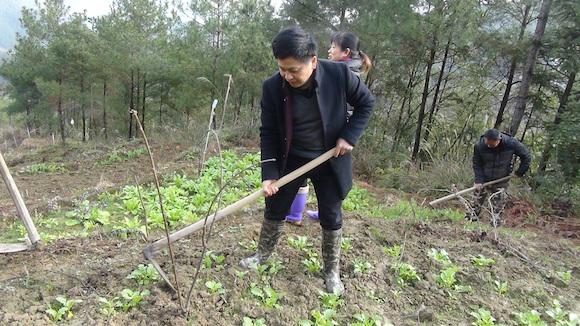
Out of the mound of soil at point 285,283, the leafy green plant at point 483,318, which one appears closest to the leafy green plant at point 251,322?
the mound of soil at point 285,283

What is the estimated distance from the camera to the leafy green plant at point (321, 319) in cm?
234

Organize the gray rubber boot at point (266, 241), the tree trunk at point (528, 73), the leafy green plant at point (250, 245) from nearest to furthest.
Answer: the gray rubber boot at point (266, 241) → the leafy green plant at point (250, 245) → the tree trunk at point (528, 73)

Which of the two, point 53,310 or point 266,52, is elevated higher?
point 266,52

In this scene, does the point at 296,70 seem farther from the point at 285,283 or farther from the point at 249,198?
the point at 285,283

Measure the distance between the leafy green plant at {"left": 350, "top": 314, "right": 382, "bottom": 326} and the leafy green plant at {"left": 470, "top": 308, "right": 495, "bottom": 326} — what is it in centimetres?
61

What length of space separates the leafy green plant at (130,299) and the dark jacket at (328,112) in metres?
1.00

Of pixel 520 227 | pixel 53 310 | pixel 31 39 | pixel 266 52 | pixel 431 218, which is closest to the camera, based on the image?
pixel 53 310

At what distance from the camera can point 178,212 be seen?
4.24 m

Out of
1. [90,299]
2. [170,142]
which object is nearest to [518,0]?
[170,142]

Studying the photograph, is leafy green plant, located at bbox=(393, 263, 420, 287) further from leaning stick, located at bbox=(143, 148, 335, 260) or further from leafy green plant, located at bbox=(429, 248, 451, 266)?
leaning stick, located at bbox=(143, 148, 335, 260)

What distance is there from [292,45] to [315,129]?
0.57 meters

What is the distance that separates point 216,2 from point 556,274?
13376 mm

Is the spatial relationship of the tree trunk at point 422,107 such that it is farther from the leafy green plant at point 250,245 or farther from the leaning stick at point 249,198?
the leaning stick at point 249,198

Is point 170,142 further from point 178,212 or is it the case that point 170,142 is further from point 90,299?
point 90,299
